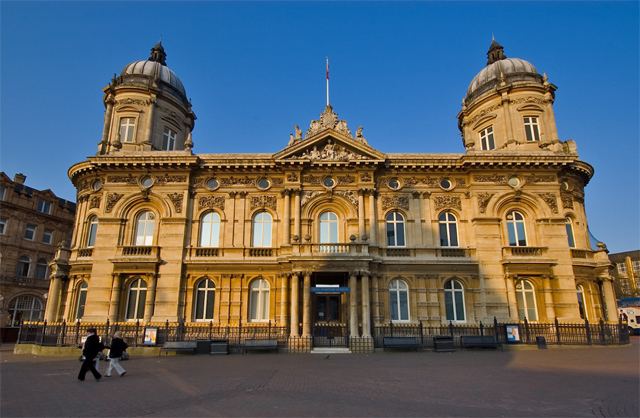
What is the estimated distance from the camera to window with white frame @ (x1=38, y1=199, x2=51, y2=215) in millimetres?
43106

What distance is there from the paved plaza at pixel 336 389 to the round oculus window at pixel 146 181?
13623 millimetres

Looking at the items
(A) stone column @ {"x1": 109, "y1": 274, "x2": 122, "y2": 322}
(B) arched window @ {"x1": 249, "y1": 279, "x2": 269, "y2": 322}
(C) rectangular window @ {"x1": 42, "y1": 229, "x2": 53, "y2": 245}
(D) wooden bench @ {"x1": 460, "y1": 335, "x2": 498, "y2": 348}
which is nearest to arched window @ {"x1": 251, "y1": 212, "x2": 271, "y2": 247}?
(B) arched window @ {"x1": 249, "y1": 279, "x2": 269, "y2": 322}

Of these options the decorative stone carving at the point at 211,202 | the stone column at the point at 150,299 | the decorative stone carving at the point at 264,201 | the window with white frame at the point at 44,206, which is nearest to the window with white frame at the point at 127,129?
the decorative stone carving at the point at 211,202

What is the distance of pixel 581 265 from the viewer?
26.6m

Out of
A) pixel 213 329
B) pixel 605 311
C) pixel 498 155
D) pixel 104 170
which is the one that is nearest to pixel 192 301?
pixel 213 329

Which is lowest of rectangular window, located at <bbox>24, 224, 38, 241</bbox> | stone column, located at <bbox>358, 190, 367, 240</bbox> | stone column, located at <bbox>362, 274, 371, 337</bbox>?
stone column, located at <bbox>362, 274, 371, 337</bbox>

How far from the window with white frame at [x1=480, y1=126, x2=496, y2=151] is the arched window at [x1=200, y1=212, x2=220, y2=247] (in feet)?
75.1

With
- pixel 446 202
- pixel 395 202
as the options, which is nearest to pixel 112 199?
pixel 395 202

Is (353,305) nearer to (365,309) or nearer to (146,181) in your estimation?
(365,309)

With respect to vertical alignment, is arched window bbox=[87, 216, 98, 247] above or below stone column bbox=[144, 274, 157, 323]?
above

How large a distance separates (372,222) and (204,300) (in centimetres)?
1249

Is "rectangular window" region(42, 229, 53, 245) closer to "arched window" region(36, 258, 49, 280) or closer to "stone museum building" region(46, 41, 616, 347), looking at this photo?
"arched window" region(36, 258, 49, 280)

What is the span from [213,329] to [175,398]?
14.9m

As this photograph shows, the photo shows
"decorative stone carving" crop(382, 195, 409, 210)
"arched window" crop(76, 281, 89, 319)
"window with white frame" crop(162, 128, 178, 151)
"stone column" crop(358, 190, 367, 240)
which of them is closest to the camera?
"stone column" crop(358, 190, 367, 240)
